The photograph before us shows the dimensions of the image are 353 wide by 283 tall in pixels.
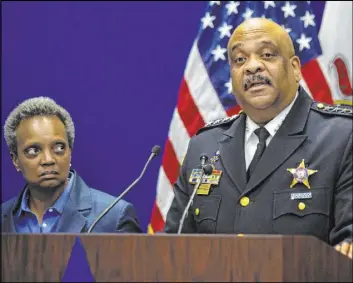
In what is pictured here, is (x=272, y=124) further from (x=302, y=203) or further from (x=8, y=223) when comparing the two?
(x=8, y=223)

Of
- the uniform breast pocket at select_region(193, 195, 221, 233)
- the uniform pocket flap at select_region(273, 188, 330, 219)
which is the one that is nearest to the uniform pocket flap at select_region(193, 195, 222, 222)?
the uniform breast pocket at select_region(193, 195, 221, 233)

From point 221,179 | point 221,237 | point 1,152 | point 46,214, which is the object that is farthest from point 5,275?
point 1,152

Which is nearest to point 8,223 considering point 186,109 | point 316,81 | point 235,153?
point 235,153

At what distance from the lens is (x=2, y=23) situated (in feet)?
13.7

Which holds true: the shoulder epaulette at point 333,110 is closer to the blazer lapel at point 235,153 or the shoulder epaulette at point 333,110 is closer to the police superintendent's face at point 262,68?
the police superintendent's face at point 262,68

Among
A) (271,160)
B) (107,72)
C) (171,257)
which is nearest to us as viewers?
(171,257)

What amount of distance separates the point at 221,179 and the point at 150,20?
1.63 meters

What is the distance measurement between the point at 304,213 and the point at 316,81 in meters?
1.47

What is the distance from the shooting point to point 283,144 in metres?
2.69

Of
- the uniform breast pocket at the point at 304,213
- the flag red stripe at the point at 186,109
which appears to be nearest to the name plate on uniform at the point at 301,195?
the uniform breast pocket at the point at 304,213

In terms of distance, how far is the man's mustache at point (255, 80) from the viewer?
275cm

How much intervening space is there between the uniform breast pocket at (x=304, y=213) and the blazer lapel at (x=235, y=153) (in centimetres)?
18

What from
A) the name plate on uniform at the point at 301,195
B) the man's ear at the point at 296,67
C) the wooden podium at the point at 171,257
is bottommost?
the wooden podium at the point at 171,257

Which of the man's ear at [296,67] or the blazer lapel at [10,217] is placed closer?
the man's ear at [296,67]
